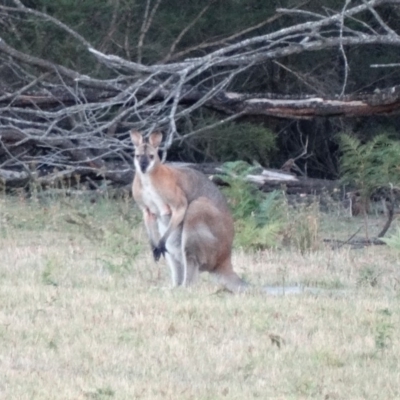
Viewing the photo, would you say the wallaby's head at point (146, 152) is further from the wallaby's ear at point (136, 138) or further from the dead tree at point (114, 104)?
the dead tree at point (114, 104)

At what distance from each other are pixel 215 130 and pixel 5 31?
133 inches

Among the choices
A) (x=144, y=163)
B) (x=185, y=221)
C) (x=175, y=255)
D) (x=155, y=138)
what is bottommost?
(x=175, y=255)

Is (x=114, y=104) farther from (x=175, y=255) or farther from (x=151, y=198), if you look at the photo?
(x=175, y=255)

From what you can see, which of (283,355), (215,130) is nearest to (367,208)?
(215,130)

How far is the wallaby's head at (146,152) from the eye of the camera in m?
9.43

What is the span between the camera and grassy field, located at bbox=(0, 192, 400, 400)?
5.66m

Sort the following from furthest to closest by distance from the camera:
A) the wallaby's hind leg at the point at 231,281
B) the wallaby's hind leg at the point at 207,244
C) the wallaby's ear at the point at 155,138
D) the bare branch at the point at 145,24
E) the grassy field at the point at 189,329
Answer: the bare branch at the point at 145,24 < the wallaby's ear at the point at 155,138 < the wallaby's hind leg at the point at 207,244 < the wallaby's hind leg at the point at 231,281 < the grassy field at the point at 189,329

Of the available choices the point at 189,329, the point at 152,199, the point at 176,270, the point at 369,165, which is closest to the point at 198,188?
the point at 152,199

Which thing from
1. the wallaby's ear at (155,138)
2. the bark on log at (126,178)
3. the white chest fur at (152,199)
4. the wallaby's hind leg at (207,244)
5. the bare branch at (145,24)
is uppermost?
the bare branch at (145,24)

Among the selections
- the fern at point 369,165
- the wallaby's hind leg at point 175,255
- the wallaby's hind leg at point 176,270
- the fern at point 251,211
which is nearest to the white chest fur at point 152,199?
the wallaby's hind leg at point 175,255

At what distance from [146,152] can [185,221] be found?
867mm

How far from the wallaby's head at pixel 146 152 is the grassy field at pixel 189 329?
2.43ft

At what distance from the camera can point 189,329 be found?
22.7 ft

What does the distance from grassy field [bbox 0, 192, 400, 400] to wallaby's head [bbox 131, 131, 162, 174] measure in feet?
2.43
